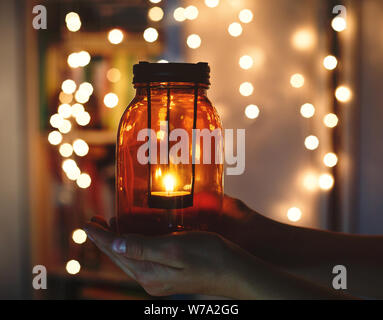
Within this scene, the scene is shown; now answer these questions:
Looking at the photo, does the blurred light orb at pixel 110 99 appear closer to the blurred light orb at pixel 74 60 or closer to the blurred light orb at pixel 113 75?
the blurred light orb at pixel 113 75

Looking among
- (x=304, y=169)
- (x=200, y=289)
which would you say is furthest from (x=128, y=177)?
(x=304, y=169)

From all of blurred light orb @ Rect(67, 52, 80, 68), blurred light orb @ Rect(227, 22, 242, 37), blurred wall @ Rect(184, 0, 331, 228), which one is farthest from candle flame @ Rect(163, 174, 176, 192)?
blurred light orb @ Rect(67, 52, 80, 68)

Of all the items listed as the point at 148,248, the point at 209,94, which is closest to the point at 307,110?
the point at 209,94

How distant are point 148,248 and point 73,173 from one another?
1133mm

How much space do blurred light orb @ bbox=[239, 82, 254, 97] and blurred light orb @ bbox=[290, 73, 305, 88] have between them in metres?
0.13

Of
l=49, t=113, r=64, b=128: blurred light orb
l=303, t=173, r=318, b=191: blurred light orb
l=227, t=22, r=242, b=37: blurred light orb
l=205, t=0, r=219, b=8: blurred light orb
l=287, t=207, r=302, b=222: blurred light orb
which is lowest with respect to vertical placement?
l=287, t=207, r=302, b=222: blurred light orb

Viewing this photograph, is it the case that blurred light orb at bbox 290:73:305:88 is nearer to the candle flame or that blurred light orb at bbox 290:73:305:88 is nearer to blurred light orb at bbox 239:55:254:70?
blurred light orb at bbox 239:55:254:70

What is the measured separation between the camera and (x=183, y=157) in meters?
0.61

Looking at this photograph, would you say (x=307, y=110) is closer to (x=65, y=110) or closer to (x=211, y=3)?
(x=211, y=3)

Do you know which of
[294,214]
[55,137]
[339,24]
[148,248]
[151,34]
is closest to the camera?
[148,248]

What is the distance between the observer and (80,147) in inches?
60.0

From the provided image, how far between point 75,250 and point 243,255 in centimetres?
121

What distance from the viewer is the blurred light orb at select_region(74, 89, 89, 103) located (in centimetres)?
153

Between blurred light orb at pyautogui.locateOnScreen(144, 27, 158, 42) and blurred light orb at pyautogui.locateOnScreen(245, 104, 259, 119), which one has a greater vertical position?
blurred light orb at pyautogui.locateOnScreen(144, 27, 158, 42)
